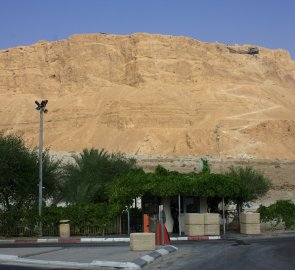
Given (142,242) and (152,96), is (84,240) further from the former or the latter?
(152,96)

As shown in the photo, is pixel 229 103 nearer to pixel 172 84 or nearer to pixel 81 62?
pixel 172 84

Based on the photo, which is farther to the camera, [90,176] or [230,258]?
[90,176]

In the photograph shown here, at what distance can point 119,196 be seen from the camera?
2625 cm

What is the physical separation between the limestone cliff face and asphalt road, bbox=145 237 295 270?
9496cm

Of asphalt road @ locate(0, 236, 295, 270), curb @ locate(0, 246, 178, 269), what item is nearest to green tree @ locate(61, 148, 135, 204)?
asphalt road @ locate(0, 236, 295, 270)

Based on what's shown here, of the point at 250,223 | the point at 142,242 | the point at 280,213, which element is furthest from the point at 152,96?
the point at 142,242

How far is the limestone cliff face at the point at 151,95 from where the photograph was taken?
124 m

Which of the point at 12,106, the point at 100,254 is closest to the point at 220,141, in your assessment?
the point at 12,106

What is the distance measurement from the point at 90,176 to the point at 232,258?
71.9 feet

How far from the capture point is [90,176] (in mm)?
36531

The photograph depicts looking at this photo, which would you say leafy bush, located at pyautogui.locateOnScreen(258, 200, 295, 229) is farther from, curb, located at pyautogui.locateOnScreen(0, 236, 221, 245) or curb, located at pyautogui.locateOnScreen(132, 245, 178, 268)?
curb, located at pyautogui.locateOnScreen(132, 245, 178, 268)

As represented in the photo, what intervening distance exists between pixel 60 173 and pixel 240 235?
1463 cm

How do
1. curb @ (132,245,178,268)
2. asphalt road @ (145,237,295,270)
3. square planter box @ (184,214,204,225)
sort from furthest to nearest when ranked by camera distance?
square planter box @ (184,214,204,225)
curb @ (132,245,178,268)
asphalt road @ (145,237,295,270)

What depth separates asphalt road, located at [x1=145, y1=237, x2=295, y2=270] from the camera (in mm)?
13617
